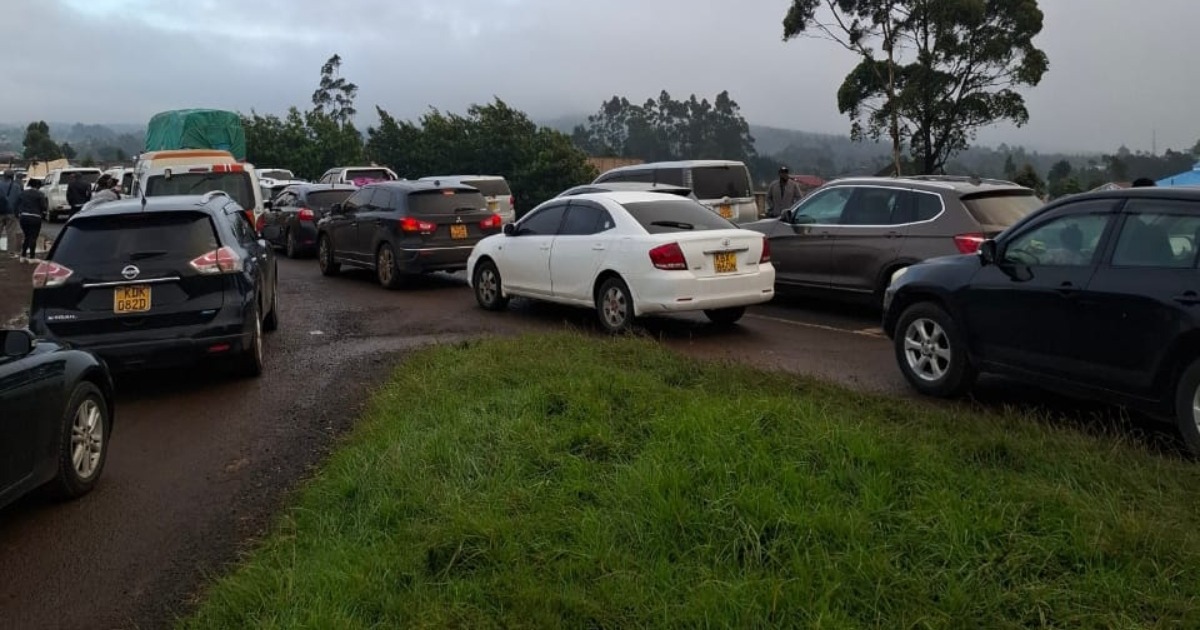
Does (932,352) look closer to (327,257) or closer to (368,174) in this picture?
(327,257)

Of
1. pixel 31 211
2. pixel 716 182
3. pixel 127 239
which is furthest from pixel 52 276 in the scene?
pixel 31 211

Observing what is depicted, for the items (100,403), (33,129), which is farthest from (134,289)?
(33,129)

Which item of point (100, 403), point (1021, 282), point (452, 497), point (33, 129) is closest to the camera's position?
point (452, 497)

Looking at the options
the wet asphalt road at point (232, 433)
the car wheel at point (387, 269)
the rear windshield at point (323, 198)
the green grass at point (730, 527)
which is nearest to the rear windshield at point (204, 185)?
the car wheel at point (387, 269)

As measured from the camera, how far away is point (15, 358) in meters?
5.11

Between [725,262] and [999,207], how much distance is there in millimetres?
3021

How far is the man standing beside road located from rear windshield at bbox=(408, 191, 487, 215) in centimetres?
541

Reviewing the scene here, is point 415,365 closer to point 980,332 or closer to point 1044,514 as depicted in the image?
point 980,332

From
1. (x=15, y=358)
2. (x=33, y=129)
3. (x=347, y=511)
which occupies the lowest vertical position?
(x=347, y=511)

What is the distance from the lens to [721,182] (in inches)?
709

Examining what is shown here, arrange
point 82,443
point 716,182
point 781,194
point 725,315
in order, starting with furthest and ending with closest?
point 716,182
point 781,194
point 725,315
point 82,443

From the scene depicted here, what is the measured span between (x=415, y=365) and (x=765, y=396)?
3578 millimetres

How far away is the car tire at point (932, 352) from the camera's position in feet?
23.4

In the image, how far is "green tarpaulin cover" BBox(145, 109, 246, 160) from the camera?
24.9m
